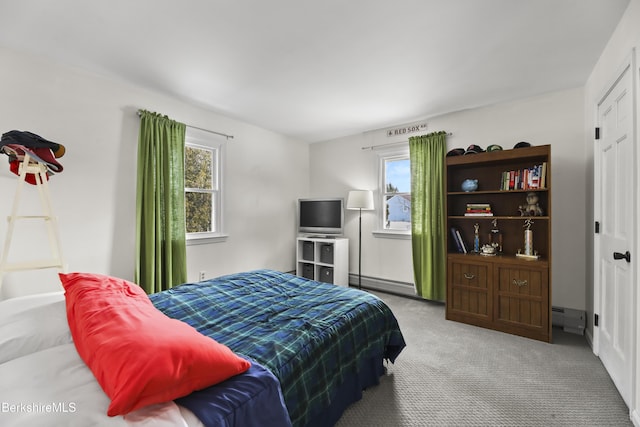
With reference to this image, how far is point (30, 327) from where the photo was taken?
49.3 inches

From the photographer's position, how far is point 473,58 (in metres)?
2.40

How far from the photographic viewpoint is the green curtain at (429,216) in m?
3.66

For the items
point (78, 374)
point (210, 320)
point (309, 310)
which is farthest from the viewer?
point (309, 310)

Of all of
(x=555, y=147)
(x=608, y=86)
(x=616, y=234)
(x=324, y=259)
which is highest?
(x=608, y=86)

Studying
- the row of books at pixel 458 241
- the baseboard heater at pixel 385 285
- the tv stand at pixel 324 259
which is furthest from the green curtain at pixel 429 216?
the tv stand at pixel 324 259

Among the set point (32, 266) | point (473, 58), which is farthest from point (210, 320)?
point (473, 58)

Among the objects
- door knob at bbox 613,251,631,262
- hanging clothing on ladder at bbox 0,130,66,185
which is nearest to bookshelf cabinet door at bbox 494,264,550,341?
door knob at bbox 613,251,631,262

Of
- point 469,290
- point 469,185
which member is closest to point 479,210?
point 469,185

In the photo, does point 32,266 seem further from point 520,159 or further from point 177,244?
point 520,159

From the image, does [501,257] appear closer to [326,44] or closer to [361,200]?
[361,200]

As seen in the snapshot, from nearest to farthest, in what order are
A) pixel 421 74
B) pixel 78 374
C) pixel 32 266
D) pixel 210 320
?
pixel 78 374, pixel 210 320, pixel 32 266, pixel 421 74

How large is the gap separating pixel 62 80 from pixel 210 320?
2.58 meters

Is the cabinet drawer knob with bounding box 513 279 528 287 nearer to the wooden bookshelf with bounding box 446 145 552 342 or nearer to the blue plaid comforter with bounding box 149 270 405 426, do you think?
the wooden bookshelf with bounding box 446 145 552 342

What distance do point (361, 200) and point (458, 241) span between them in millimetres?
1406
